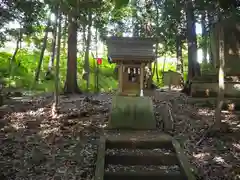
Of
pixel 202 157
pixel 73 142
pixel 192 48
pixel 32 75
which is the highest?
pixel 192 48

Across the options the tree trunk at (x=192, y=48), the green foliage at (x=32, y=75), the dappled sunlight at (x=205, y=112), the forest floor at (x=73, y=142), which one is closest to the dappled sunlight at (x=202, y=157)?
the forest floor at (x=73, y=142)

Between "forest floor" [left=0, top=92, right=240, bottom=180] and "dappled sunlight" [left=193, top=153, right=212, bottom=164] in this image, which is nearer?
"forest floor" [left=0, top=92, right=240, bottom=180]

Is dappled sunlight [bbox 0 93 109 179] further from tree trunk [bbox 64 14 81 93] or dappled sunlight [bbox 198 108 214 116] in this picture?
tree trunk [bbox 64 14 81 93]

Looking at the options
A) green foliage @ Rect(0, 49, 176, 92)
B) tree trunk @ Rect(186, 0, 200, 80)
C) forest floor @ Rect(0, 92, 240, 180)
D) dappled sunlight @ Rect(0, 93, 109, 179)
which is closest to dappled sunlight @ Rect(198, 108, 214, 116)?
forest floor @ Rect(0, 92, 240, 180)

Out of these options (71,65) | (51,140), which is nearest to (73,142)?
(51,140)

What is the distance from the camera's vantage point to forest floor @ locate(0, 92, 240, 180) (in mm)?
5875

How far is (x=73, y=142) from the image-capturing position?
24.1ft

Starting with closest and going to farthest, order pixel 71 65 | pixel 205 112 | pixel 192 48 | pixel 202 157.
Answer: pixel 202 157 → pixel 205 112 → pixel 192 48 → pixel 71 65

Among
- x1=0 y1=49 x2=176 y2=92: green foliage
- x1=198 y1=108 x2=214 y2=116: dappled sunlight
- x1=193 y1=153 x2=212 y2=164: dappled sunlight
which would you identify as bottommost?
x1=193 y1=153 x2=212 y2=164: dappled sunlight

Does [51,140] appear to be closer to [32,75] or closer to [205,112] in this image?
[205,112]

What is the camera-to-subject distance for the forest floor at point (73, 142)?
5.88m

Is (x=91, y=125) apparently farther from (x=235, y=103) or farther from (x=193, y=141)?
(x=235, y=103)

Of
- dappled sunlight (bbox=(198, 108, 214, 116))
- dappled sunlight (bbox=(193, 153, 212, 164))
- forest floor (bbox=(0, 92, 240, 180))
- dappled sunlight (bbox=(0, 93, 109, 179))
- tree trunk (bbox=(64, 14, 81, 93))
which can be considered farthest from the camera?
tree trunk (bbox=(64, 14, 81, 93))

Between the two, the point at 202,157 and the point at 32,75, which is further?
the point at 32,75
